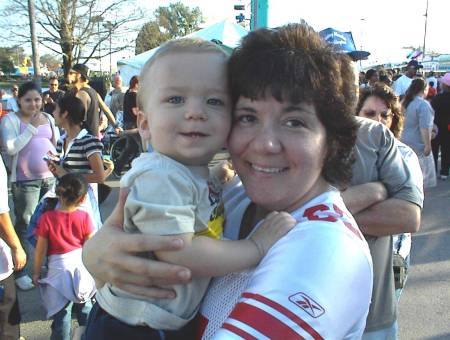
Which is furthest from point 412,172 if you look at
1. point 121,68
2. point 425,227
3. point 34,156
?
point 121,68

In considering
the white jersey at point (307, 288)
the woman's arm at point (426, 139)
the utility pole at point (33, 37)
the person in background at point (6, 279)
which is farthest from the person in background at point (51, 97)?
the white jersey at point (307, 288)

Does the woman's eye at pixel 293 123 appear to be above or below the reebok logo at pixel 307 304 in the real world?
above

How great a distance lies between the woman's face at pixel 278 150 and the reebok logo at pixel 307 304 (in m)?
0.40

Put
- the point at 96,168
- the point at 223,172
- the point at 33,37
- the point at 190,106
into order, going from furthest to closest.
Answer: the point at 33,37 → the point at 96,168 → the point at 223,172 → the point at 190,106

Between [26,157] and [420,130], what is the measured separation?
5508 mm

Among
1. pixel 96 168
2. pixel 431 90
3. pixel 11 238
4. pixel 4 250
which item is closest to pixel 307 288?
pixel 4 250

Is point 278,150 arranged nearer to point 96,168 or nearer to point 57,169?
point 96,168

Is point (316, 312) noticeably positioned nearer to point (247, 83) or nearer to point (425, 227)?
point (247, 83)

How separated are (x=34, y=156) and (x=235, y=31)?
3.78m

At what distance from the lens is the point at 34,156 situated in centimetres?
461

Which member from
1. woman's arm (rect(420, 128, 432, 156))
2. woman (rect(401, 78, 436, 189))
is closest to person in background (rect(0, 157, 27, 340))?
woman (rect(401, 78, 436, 189))

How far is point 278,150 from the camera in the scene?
132 centimetres

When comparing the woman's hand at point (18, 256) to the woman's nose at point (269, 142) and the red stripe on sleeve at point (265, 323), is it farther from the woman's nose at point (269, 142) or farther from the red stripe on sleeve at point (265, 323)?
the red stripe on sleeve at point (265, 323)

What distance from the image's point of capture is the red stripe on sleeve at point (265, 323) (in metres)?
1.01
